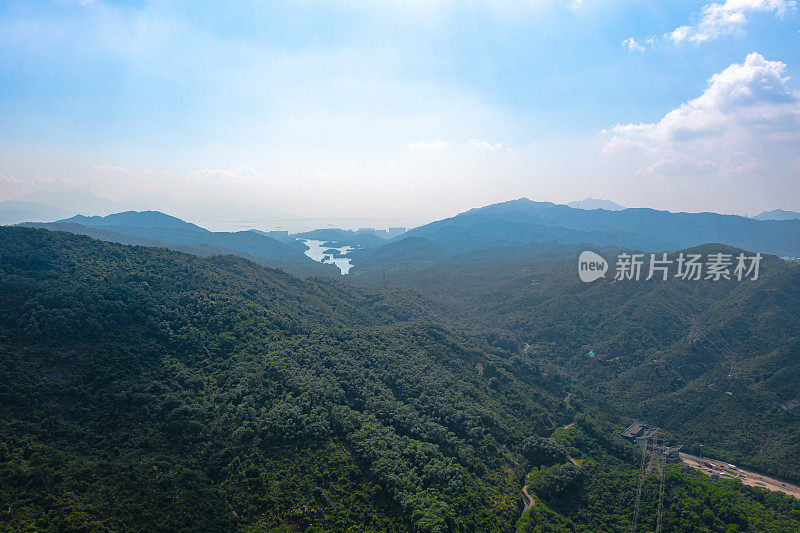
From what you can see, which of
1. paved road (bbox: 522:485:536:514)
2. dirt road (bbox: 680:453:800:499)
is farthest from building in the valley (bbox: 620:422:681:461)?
paved road (bbox: 522:485:536:514)

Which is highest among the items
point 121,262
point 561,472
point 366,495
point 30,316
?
point 121,262

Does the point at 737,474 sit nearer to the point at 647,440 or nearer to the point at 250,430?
the point at 647,440

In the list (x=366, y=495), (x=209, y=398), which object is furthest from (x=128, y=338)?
(x=366, y=495)

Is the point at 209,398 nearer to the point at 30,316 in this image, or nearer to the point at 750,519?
the point at 30,316

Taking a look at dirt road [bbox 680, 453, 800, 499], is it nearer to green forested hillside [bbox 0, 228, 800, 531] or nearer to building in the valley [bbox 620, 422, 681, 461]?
building in the valley [bbox 620, 422, 681, 461]

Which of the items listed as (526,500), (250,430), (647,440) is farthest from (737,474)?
(250,430)

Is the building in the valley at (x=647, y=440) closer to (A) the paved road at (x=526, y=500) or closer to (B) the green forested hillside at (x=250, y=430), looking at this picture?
(B) the green forested hillside at (x=250, y=430)

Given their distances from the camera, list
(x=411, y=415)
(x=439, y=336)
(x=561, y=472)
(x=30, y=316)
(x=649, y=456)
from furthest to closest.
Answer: (x=439, y=336), (x=649, y=456), (x=411, y=415), (x=561, y=472), (x=30, y=316)
